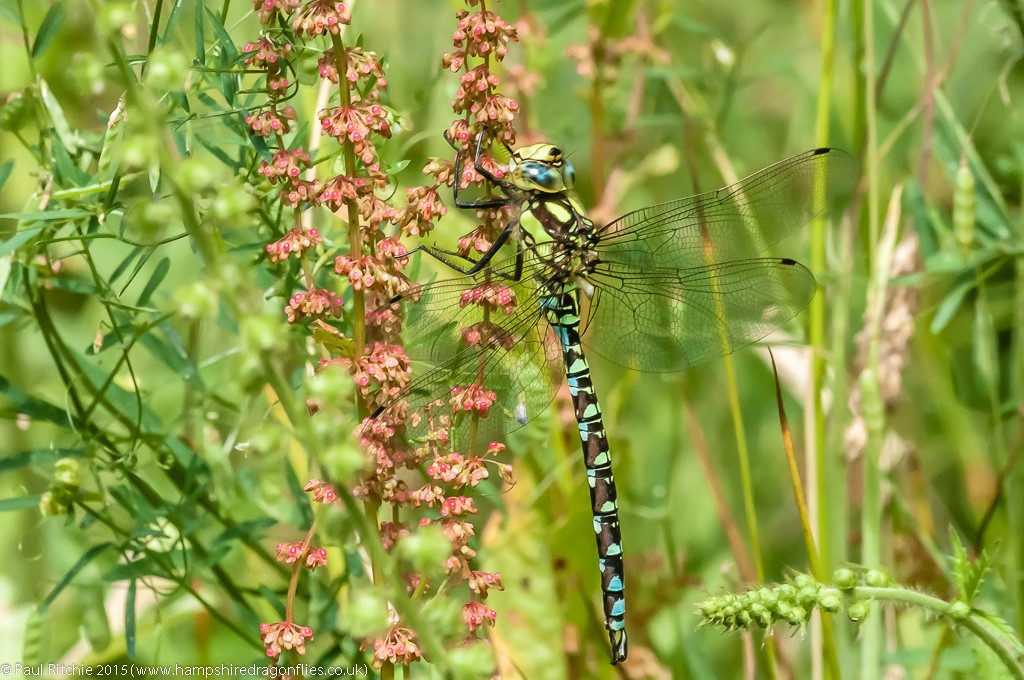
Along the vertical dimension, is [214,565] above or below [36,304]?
below

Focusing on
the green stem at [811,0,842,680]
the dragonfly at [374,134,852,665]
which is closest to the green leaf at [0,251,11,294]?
the dragonfly at [374,134,852,665]

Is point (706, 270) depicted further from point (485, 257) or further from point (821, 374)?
point (485, 257)

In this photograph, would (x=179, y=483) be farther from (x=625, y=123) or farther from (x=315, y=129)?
(x=625, y=123)

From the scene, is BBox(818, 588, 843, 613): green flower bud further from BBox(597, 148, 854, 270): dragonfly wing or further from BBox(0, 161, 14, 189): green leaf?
BBox(0, 161, 14, 189): green leaf

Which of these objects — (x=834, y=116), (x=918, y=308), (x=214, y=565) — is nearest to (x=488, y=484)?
(x=214, y=565)

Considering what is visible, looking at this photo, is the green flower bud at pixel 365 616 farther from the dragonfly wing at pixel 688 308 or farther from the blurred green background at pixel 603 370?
the dragonfly wing at pixel 688 308

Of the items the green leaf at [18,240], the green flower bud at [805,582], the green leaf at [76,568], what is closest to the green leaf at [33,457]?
the green leaf at [76,568]

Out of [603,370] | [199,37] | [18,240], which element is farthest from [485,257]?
[603,370]

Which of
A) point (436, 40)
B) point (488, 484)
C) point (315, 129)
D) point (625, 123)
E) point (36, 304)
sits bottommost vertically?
point (488, 484)
